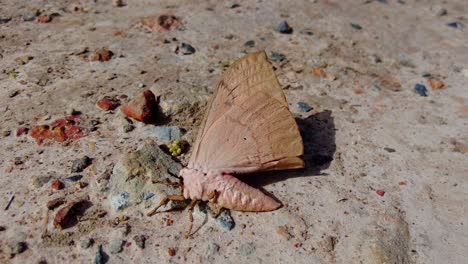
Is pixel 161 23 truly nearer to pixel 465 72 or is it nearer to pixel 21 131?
pixel 21 131

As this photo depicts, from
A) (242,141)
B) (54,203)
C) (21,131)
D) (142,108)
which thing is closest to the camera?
(54,203)

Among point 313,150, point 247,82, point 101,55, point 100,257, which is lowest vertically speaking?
point 100,257

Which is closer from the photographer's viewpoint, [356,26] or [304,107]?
[304,107]

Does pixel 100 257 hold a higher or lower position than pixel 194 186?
lower

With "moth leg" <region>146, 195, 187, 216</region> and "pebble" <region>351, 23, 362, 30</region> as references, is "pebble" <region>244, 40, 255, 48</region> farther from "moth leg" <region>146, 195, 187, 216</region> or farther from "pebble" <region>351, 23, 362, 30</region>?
"moth leg" <region>146, 195, 187, 216</region>

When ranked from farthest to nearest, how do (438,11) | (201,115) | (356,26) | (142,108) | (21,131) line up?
(438,11) → (356,26) → (201,115) → (142,108) → (21,131)

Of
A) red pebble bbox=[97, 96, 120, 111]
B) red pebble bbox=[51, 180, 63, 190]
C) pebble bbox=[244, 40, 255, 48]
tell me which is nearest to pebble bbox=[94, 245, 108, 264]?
red pebble bbox=[51, 180, 63, 190]

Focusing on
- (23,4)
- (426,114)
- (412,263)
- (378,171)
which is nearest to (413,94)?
(426,114)

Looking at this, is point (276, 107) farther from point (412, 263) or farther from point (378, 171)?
point (412, 263)

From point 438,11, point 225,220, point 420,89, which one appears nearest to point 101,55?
point 225,220
